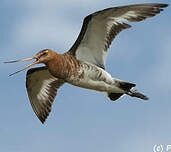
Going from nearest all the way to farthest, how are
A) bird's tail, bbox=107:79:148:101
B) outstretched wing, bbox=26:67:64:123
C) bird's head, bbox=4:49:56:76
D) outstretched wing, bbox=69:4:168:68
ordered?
1. outstretched wing, bbox=69:4:168:68
2. bird's head, bbox=4:49:56:76
3. bird's tail, bbox=107:79:148:101
4. outstretched wing, bbox=26:67:64:123

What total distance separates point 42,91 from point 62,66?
113 inches

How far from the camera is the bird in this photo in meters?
9.89

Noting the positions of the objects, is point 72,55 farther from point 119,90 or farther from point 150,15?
point 150,15

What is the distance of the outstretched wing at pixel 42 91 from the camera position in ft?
40.0

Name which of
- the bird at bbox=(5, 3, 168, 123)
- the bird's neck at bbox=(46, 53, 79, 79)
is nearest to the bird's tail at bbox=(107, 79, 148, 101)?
the bird at bbox=(5, 3, 168, 123)

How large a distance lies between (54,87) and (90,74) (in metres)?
2.57

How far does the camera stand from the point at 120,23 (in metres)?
10.2

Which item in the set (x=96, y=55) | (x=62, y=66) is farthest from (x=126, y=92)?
(x=62, y=66)

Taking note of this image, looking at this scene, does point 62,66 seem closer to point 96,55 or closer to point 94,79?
point 94,79

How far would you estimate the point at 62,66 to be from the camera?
9891mm

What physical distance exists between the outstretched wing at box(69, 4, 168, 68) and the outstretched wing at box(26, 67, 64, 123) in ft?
6.54

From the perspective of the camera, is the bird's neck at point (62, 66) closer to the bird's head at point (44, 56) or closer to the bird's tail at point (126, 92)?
the bird's head at point (44, 56)

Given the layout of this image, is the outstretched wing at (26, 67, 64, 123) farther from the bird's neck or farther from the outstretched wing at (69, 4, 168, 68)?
the bird's neck

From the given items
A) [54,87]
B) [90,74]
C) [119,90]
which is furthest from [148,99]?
[54,87]
